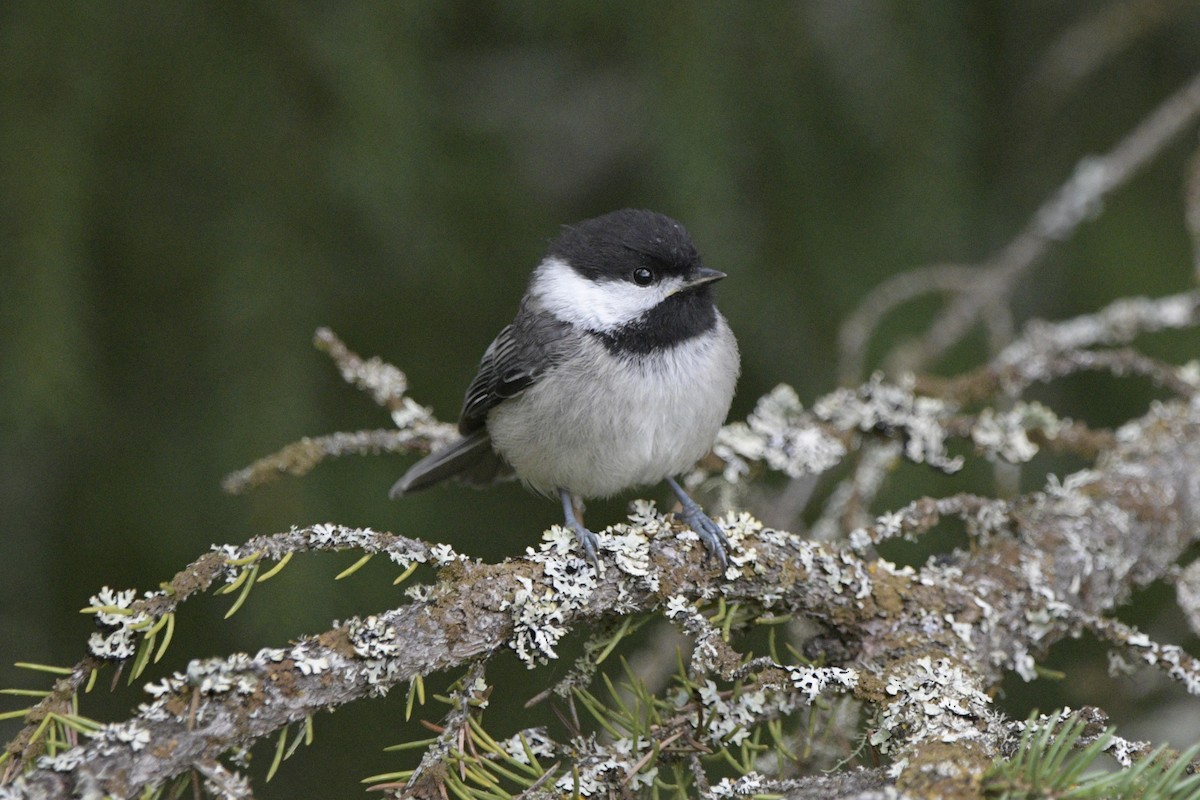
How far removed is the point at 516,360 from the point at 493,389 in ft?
0.34

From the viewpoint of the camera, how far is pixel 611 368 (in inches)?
84.7

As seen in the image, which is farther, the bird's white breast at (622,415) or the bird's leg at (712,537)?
the bird's white breast at (622,415)

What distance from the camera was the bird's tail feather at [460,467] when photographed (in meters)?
2.46

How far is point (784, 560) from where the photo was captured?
160 cm

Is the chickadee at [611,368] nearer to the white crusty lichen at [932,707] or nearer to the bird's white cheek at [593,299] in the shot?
the bird's white cheek at [593,299]

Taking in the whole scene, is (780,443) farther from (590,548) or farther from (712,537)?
(590,548)

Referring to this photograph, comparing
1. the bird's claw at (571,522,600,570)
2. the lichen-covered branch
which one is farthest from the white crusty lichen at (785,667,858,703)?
the bird's claw at (571,522,600,570)

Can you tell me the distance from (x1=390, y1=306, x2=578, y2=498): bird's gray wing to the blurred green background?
273 mm

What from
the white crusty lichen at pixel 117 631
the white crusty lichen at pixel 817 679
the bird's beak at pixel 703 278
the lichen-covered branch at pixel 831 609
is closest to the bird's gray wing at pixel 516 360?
the bird's beak at pixel 703 278

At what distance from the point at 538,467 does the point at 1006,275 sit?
4.10ft

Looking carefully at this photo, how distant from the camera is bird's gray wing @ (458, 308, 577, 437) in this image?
2211 mm

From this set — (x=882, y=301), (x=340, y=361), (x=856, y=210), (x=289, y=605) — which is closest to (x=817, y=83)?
(x=856, y=210)

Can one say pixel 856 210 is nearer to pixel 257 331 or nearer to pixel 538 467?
pixel 538 467

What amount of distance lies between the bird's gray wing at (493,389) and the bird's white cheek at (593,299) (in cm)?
4
